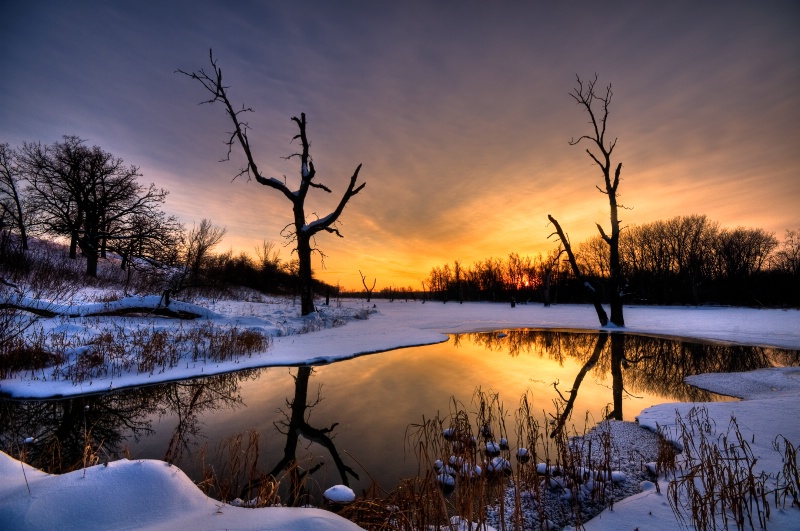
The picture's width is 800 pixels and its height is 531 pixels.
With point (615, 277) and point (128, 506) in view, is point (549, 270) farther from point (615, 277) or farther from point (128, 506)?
point (128, 506)

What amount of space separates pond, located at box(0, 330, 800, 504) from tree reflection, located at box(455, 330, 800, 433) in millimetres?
Result: 49

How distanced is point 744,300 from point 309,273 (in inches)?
2097

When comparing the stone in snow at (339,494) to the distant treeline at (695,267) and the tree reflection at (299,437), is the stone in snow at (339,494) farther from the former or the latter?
the distant treeline at (695,267)

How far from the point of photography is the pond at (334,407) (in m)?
3.95

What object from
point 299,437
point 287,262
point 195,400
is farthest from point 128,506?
point 287,262

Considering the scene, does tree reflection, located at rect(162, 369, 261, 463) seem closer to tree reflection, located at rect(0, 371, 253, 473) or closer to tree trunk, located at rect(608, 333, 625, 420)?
tree reflection, located at rect(0, 371, 253, 473)

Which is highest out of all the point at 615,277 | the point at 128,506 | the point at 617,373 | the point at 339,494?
the point at 615,277

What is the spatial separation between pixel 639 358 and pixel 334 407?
32.3 ft

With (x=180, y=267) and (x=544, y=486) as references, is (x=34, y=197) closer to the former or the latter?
(x=180, y=267)

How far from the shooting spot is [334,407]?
5.81 meters

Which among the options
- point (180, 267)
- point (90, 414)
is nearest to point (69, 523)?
point (90, 414)

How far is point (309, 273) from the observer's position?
639 inches

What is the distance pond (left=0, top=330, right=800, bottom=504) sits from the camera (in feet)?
13.0

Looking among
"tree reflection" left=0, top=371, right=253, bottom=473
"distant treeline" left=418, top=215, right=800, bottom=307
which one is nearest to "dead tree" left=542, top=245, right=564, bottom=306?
"distant treeline" left=418, top=215, right=800, bottom=307
